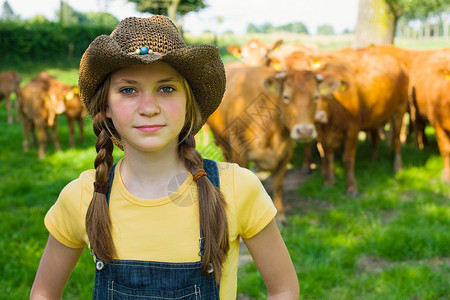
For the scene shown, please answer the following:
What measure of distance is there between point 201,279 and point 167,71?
662 mm

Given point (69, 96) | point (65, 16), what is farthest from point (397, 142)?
point (65, 16)

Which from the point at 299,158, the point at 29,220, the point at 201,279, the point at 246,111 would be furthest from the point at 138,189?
the point at 299,158

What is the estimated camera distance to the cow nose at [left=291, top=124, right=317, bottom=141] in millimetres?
4383

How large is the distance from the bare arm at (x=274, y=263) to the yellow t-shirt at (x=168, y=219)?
48 millimetres

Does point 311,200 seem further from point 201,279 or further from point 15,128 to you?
point 15,128

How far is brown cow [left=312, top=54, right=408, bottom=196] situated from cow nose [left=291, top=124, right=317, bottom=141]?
3.81ft

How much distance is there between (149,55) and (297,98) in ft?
11.3

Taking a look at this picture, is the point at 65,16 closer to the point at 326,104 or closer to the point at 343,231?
the point at 326,104

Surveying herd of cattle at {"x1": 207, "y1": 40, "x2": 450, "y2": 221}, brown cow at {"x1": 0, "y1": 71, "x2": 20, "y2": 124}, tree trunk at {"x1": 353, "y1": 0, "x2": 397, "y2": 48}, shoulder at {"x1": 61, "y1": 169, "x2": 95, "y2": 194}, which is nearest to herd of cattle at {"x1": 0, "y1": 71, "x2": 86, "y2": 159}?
brown cow at {"x1": 0, "y1": 71, "x2": 20, "y2": 124}

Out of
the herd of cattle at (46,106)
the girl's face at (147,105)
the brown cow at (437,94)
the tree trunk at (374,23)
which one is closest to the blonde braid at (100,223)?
the girl's face at (147,105)

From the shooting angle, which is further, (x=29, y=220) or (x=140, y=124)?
(x=29, y=220)

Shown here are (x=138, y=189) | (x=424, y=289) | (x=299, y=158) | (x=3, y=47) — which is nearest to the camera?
(x=138, y=189)

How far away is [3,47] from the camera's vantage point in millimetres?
20641

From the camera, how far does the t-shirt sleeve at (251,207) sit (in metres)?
1.40
